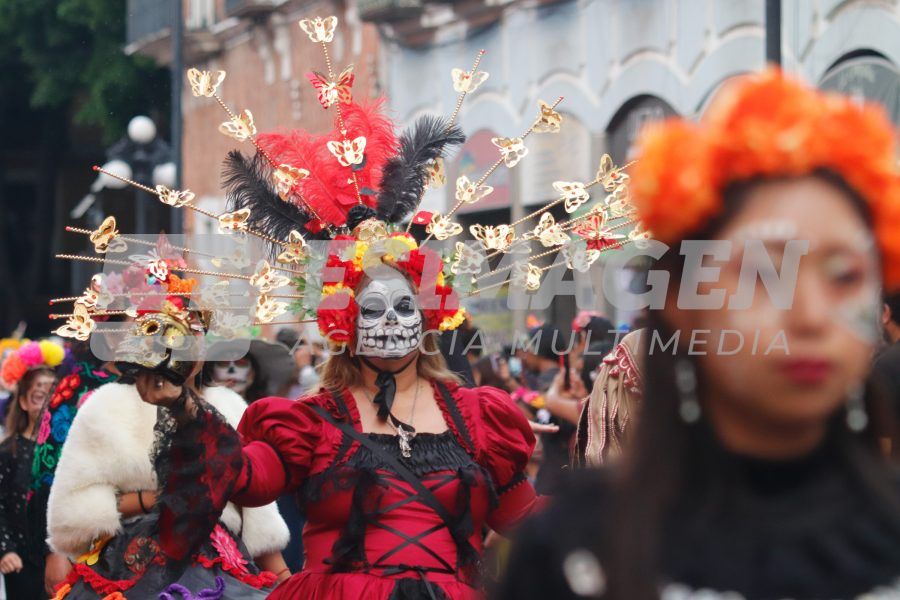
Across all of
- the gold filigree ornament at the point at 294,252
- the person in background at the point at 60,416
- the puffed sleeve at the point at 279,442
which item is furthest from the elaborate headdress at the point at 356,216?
the person in background at the point at 60,416

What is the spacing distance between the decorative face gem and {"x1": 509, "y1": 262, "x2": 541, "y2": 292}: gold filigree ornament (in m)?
0.86

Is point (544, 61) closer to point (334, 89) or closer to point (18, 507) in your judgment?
point (18, 507)

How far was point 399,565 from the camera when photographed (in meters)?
4.91

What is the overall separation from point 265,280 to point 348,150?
2.03 ft

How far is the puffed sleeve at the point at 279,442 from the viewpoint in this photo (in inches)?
189

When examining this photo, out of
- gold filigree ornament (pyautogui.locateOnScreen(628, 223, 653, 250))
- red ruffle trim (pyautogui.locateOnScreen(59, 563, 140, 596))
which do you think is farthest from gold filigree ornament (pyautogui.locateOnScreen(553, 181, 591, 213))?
red ruffle trim (pyautogui.locateOnScreen(59, 563, 140, 596))

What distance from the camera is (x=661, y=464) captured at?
2.10 meters

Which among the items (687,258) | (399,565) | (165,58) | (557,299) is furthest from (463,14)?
(687,258)

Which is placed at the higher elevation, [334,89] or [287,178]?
[334,89]

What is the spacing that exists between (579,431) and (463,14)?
44.2 ft

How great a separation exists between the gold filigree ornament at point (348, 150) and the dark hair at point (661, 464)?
3601mm

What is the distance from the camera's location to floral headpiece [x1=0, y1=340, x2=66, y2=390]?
9.02m

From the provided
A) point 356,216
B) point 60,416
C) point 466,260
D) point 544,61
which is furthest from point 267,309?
point 544,61

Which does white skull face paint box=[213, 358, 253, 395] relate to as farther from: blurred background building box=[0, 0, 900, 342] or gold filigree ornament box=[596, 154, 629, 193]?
gold filigree ornament box=[596, 154, 629, 193]
